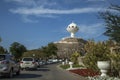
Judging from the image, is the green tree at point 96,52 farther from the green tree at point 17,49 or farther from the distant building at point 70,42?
the distant building at point 70,42

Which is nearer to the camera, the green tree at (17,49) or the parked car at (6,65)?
the parked car at (6,65)

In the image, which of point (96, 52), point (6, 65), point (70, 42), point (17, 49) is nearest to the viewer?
point (6, 65)

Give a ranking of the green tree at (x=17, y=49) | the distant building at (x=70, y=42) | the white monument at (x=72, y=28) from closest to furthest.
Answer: the green tree at (x=17, y=49) → the white monument at (x=72, y=28) → the distant building at (x=70, y=42)

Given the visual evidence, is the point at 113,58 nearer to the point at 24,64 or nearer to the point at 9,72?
the point at 9,72

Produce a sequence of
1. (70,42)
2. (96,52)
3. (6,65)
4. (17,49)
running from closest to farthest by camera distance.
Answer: (6,65) < (96,52) < (17,49) < (70,42)

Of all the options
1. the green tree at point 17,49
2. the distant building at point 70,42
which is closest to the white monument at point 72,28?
the distant building at point 70,42

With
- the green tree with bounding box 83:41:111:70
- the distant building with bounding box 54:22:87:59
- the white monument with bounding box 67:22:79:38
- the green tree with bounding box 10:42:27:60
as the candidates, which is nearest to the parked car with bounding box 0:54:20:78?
the green tree with bounding box 83:41:111:70

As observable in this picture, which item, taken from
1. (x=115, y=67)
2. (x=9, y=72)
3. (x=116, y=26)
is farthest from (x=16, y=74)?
(x=116, y=26)

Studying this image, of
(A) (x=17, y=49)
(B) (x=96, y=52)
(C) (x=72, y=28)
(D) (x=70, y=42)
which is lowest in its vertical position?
(B) (x=96, y=52)

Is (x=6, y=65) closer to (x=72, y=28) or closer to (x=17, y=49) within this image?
(x=17, y=49)

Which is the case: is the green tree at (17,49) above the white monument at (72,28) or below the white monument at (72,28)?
below

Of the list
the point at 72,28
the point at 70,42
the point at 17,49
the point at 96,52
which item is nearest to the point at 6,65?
the point at 96,52

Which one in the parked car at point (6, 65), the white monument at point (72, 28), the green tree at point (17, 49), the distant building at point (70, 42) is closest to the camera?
the parked car at point (6, 65)

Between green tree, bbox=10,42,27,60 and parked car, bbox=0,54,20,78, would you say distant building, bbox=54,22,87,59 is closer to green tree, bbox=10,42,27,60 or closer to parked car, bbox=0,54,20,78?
green tree, bbox=10,42,27,60
